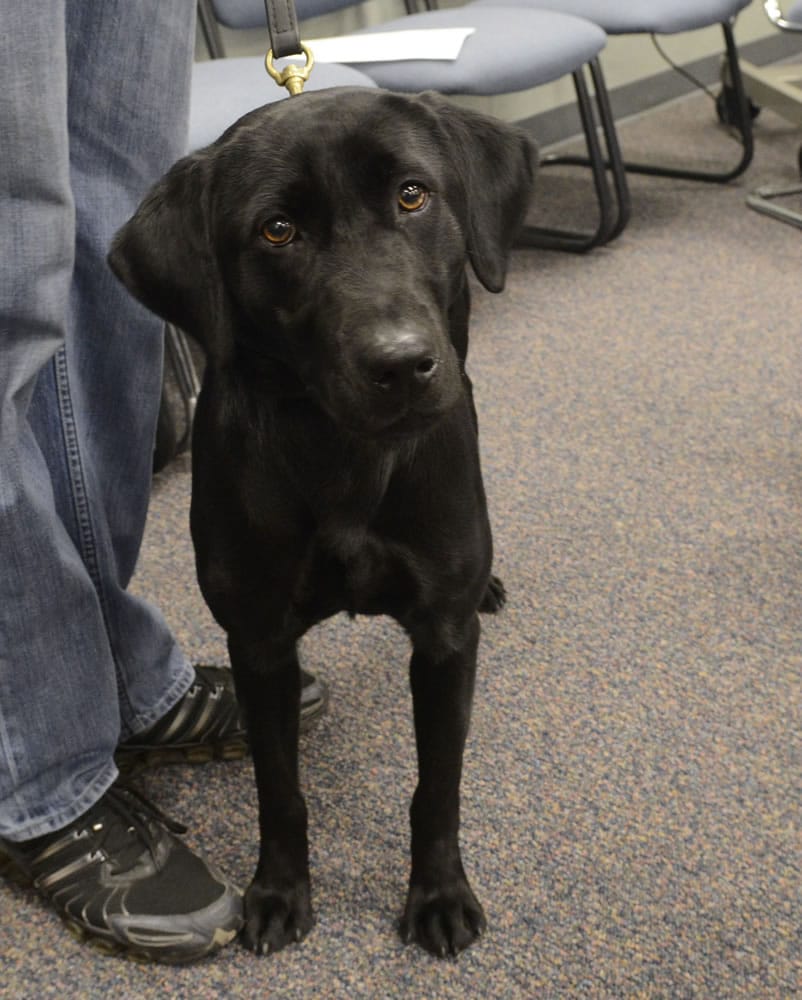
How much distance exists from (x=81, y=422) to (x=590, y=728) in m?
0.79

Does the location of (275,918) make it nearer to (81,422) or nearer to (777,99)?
(81,422)

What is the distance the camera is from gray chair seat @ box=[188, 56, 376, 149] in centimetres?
193

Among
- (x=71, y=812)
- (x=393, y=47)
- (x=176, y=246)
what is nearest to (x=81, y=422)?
(x=176, y=246)

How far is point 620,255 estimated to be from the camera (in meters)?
3.14

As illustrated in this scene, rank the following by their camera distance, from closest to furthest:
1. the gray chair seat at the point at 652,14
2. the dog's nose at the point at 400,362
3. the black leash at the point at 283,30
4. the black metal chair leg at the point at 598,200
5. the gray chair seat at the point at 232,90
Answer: the dog's nose at the point at 400,362
the black leash at the point at 283,30
the gray chair seat at the point at 232,90
the gray chair seat at the point at 652,14
the black metal chair leg at the point at 598,200

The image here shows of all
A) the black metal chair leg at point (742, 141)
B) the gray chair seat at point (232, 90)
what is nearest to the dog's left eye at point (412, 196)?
the gray chair seat at point (232, 90)

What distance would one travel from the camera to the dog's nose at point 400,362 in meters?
0.95

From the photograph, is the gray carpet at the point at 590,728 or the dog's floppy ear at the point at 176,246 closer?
the dog's floppy ear at the point at 176,246

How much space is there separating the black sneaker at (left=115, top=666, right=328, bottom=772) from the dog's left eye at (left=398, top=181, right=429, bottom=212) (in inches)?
30.5

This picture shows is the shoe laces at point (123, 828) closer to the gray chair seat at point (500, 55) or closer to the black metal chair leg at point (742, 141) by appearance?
the gray chair seat at point (500, 55)

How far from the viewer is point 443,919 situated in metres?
1.28

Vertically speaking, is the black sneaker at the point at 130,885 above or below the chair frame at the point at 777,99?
above

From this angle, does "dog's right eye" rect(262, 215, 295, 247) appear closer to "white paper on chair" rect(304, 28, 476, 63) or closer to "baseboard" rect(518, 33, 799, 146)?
"white paper on chair" rect(304, 28, 476, 63)

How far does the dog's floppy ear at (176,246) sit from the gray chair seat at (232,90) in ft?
2.74
